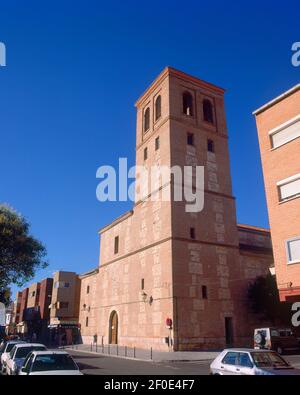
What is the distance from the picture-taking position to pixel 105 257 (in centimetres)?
4497

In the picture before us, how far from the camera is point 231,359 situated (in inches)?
415

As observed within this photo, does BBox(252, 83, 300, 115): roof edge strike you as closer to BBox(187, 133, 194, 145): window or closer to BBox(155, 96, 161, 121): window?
BBox(187, 133, 194, 145): window

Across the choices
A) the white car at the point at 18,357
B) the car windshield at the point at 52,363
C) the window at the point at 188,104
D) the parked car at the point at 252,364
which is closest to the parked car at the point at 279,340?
the parked car at the point at 252,364

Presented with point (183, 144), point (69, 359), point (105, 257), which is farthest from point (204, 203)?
point (69, 359)

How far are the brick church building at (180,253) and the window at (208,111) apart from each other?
0.39ft

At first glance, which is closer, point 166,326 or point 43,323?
point 166,326

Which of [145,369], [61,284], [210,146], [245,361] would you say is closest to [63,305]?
[61,284]

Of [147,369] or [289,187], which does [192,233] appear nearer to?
[289,187]

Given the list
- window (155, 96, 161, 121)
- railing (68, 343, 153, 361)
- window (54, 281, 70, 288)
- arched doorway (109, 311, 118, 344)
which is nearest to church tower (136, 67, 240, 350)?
window (155, 96, 161, 121)

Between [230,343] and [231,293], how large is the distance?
14.1 feet

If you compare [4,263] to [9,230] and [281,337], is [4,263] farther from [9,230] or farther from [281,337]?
[281,337]

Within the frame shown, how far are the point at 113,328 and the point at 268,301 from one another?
687 inches

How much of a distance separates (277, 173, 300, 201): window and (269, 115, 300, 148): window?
218cm

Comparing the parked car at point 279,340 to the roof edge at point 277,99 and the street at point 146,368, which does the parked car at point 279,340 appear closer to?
the street at point 146,368
